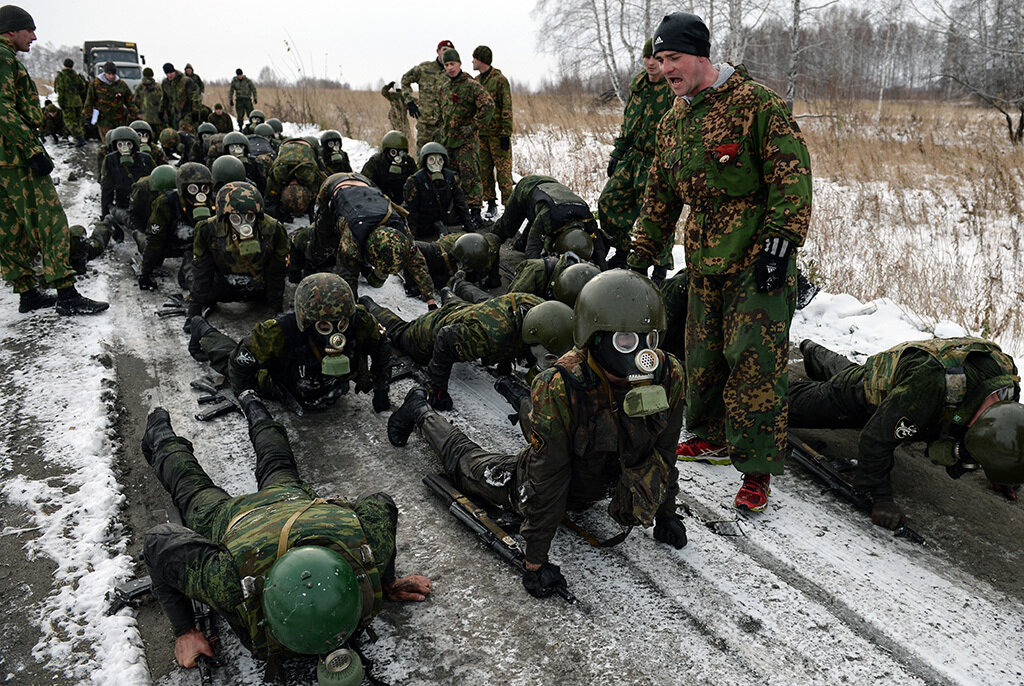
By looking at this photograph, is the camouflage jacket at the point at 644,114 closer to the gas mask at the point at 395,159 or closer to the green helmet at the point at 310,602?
the gas mask at the point at 395,159

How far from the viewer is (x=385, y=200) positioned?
7.02 metres

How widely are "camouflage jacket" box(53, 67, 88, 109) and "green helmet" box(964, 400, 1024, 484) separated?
18.0 m

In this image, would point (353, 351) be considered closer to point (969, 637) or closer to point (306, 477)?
point (306, 477)

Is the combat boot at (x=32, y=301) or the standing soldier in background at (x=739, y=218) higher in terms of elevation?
the standing soldier in background at (x=739, y=218)

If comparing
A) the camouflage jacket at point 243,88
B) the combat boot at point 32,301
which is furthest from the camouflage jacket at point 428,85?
the camouflage jacket at point 243,88

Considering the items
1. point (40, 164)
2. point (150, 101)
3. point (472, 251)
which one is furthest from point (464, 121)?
point (150, 101)

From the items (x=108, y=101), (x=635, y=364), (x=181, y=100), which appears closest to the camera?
(x=635, y=364)

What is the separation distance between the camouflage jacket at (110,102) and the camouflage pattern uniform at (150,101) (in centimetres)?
185

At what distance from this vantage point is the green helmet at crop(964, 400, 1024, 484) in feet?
11.0

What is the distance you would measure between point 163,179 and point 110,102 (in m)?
7.90

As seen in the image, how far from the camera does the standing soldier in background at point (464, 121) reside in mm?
9461

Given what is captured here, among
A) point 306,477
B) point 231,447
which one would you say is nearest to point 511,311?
point 306,477

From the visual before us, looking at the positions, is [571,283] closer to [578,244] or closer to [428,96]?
[578,244]

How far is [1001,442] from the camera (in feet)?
11.1
